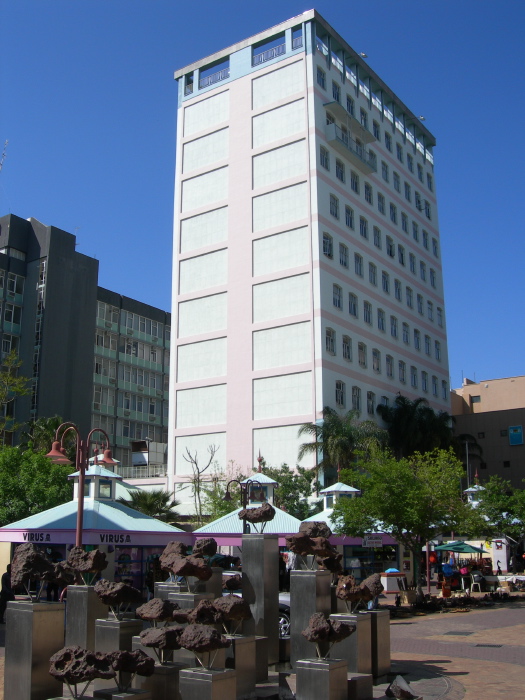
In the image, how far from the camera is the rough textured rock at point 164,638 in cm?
1008

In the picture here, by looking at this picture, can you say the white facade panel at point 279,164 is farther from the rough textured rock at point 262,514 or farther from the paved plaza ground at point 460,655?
the rough textured rock at point 262,514

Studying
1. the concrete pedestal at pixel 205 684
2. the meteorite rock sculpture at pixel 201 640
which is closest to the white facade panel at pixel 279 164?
the meteorite rock sculpture at pixel 201 640

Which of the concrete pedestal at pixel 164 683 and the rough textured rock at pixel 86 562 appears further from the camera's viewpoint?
the rough textured rock at pixel 86 562

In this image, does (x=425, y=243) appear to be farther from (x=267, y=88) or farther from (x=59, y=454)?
(x=59, y=454)

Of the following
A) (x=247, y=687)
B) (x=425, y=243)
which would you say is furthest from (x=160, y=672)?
(x=425, y=243)

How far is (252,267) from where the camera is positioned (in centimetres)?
4916

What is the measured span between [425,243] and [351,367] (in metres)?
20.7

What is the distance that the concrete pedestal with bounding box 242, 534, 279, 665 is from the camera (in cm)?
1384

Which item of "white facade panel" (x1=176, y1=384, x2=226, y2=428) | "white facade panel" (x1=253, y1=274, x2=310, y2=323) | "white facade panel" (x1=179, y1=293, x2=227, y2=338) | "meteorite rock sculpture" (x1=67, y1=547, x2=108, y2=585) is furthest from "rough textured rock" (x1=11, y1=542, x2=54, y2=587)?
"white facade panel" (x1=179, y1=293, x2=227, y2=338)

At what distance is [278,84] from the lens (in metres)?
51.1

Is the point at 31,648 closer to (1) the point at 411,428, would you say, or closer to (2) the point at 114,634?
(2) the point at 114,634

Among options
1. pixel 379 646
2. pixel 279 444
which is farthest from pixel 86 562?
pixel 279 444

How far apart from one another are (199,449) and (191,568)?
36.7 m

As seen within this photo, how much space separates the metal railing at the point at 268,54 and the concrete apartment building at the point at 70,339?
2261 cm
